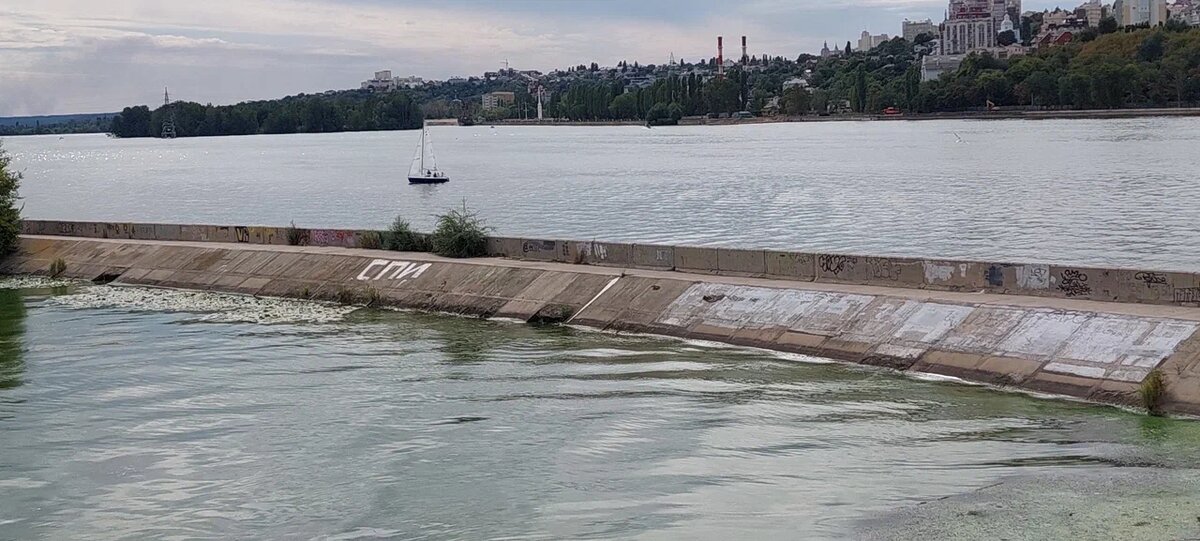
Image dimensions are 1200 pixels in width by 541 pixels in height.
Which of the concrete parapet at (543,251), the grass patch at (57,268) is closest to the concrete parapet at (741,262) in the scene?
the concrete parapet at (543,251)

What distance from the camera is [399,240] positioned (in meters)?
39.3

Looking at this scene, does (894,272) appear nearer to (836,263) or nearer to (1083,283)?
(836,263)

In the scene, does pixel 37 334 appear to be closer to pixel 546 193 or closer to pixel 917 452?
pixel 917 452

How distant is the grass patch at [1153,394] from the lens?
63.4 feet

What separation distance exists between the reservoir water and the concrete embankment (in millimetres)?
17596

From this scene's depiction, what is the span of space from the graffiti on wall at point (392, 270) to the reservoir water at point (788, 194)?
1722 centimetres

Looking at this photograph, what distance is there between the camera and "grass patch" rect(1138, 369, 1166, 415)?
63.4 ft

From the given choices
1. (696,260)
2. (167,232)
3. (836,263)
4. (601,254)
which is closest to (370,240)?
(601,254)

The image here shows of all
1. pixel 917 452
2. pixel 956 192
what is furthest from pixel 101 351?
pixel 956 192

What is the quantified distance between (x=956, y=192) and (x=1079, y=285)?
53706 mm

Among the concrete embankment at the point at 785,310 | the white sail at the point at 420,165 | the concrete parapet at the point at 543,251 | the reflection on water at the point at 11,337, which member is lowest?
the reflection on water at the point at 11,337

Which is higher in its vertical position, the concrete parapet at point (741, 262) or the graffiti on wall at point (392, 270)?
the concrete parapet at point (741, 262)

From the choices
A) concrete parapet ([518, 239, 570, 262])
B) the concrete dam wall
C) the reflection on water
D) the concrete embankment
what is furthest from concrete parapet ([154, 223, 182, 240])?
concrete parapet ([518, 239, 570, 262])

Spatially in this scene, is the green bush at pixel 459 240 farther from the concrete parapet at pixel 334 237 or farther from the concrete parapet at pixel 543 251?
the concrete parapet at pixel 334 237
